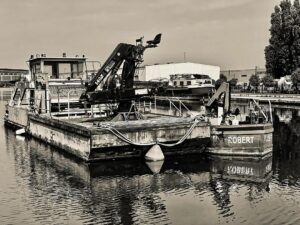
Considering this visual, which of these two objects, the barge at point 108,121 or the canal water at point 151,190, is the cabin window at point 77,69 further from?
the canal water at point 151,190

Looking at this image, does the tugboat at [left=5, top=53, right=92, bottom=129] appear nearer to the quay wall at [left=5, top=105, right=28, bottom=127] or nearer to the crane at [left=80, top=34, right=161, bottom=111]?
the quay wall at [left=5, top=105, right=28, bottom=127]

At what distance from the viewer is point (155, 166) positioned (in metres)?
19.4

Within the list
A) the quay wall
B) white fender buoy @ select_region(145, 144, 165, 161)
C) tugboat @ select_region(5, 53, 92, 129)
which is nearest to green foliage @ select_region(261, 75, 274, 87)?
tugboat @ select_region(5, 53, 92, 129)

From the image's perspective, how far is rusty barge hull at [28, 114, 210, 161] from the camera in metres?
19.3

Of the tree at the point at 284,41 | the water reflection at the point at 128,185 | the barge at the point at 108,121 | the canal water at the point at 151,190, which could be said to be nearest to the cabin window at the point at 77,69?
the barge at the point at 108,121

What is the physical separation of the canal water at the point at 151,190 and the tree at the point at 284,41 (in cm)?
4709

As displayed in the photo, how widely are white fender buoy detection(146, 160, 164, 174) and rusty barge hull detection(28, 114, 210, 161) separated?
31.5 inches

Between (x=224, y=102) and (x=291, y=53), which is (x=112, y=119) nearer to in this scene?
(x=224, y=102)

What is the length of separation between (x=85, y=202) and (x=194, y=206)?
11.0 feet

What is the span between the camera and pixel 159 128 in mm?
20125

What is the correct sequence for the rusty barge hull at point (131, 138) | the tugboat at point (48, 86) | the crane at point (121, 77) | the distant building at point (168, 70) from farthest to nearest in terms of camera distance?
the distant building at point (168, 70)
the tugboat at point (48, 86)
the crane at point (121, 77)
the rusty barge hull at point (131, 138)

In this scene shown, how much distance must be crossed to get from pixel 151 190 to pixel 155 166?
3.54m

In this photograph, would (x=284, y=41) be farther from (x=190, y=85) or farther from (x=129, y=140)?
(x=129, y=140)

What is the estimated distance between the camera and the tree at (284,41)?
66938 millimetres
